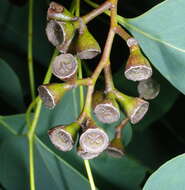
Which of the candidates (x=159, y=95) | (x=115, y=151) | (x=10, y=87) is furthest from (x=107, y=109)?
(x=10, y=87)

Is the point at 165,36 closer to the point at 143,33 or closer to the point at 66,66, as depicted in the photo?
the point at 143,33

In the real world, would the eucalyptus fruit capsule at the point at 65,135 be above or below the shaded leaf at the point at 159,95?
above

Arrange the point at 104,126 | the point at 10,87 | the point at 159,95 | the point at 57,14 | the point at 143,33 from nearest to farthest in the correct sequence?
the point at 57,14
the point at 143,33
the point at 104,126
the point at 159,95
the point at 10,87

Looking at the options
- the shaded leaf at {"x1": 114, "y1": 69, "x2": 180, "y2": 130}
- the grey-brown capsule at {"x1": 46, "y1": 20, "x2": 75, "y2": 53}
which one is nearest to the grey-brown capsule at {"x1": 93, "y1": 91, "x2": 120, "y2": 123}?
the grey-brown capsule at {"x1": 46, "y1": 20, "x2": 75, "y2": 53}

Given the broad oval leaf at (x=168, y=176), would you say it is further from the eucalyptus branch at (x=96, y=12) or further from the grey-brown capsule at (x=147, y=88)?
the eucalyptus branch at (x=96, y=12)

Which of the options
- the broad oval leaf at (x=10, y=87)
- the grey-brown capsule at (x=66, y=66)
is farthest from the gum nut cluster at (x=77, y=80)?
the broad oval leaf at (x=10, y=87)

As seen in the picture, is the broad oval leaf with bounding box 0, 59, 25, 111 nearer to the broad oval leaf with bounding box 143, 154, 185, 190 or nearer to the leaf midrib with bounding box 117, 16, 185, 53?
the leaf midrib with bounding box 117, 16, 185, 53
